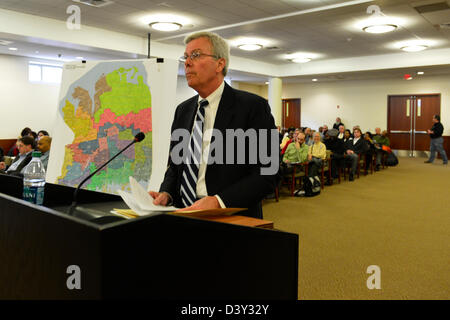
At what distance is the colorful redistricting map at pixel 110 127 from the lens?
3031mm

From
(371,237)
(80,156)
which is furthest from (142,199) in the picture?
(371,237)

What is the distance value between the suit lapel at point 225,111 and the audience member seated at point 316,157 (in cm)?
681

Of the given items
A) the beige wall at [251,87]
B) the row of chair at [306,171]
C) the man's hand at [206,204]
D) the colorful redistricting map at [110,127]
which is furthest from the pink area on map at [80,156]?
the beige wall at [251,87]

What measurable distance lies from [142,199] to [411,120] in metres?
17.6

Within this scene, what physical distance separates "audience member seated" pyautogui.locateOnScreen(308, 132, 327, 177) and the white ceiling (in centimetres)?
256

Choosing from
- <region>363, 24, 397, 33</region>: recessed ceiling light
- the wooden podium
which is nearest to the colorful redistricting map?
the wooden podium

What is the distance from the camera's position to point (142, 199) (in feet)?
5.40

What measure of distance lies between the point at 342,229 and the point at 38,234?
16.8 feet

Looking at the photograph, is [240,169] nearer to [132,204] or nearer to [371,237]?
[132,204]

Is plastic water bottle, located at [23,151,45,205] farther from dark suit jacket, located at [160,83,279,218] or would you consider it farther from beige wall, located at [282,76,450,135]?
beige wall, located at [282,76,450,135]

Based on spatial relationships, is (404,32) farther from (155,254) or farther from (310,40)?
(155,254)

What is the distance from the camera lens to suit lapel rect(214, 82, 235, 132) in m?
1.90

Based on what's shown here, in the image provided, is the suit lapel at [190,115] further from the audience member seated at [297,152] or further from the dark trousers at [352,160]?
the dark trousers at [352,160]
